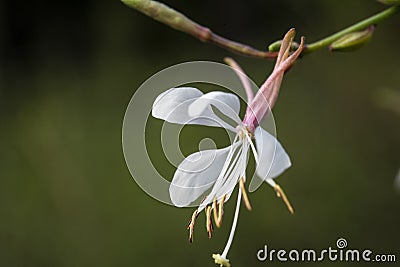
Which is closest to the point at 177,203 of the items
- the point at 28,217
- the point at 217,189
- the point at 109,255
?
the point at 217,189

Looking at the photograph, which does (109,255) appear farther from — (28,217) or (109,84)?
(109,84)

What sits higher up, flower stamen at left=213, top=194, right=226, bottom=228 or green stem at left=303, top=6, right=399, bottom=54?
green stem at left=303, top=6, right=399, bottom=54

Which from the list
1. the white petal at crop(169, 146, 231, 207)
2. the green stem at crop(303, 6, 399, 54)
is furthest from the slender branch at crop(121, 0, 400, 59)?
the white petal at crop(169, 146, 231, 207)

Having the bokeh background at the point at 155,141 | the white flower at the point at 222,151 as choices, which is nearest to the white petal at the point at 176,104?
the white flower at the point at 222,151

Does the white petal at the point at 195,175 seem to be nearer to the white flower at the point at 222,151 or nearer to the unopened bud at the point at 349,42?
the white flower at the point at 222,151

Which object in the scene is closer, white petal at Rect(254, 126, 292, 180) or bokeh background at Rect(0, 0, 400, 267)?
white petal at Rect(254, 126, 292, 180)

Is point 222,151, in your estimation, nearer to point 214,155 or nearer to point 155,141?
point 214,155

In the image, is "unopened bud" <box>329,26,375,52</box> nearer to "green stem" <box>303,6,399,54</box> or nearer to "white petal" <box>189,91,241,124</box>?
"green stem" <box>303,6,399,54</box>

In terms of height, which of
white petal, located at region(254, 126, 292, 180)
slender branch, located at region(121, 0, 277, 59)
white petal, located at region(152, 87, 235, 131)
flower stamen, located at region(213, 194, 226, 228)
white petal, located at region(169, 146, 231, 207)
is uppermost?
slender branch, located at region(121, 0, 277, 59)
